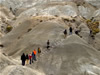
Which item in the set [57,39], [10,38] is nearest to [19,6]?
[10,38]

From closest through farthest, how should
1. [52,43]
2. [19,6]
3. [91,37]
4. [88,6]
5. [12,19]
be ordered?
[52,43] < [91,37] < [12,19] < [88,6] < [19,6]

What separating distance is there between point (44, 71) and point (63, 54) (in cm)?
542

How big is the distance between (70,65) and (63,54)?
284 centimetres

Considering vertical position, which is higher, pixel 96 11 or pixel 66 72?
pixel 66 72

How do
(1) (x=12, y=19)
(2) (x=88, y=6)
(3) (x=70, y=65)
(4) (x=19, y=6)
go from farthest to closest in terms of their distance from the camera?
(4) (x=19, y=6)
(2) (x=88, y=6)
(1) (x=12, y=19)
(3) (x=70, y=65)

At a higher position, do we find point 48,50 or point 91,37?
point 48,50

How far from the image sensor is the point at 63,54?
33.2 meters

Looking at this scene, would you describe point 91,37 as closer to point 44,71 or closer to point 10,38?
point 10,38

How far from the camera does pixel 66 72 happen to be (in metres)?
29.2

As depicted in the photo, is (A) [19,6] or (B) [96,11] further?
(A) [19,6]

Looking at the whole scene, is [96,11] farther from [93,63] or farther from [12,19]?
[93,63]

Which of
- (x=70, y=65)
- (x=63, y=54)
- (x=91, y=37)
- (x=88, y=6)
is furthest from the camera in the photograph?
(x=88, y=6)

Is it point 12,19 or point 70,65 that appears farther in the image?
point 12,19

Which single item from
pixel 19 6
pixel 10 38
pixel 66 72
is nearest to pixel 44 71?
pixel 66 72
